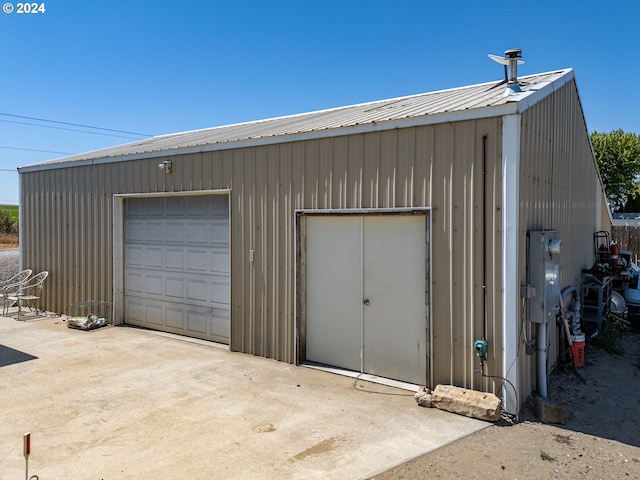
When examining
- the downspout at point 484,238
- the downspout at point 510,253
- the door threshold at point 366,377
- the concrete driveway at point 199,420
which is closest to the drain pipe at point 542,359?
the downspout at point 510,253

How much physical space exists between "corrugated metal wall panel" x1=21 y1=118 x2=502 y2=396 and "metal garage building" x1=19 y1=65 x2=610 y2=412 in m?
0.02

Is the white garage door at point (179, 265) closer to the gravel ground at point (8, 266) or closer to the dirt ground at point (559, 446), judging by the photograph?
the dirt ground at point (559, 446)

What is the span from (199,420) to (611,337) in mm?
6339

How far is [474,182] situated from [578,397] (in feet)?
8.84

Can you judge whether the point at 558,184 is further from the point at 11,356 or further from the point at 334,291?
the point at 11,356

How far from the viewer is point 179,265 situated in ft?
25.3

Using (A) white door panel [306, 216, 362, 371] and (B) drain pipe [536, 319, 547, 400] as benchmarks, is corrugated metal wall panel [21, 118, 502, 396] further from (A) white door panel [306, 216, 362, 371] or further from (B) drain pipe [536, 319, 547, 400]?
(B) drain pipe [536, 319, 547, 400]

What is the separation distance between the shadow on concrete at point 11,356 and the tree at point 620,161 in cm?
3356

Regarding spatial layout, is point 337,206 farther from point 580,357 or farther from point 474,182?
point 580,357

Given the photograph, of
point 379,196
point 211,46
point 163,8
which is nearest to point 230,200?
point 379,196

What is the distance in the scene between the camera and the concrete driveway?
3.38 m

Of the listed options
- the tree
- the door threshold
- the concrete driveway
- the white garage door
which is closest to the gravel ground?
the white garage door

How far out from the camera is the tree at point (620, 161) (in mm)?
29969

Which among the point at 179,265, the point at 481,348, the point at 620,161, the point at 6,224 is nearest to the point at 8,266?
the point at 179,265
